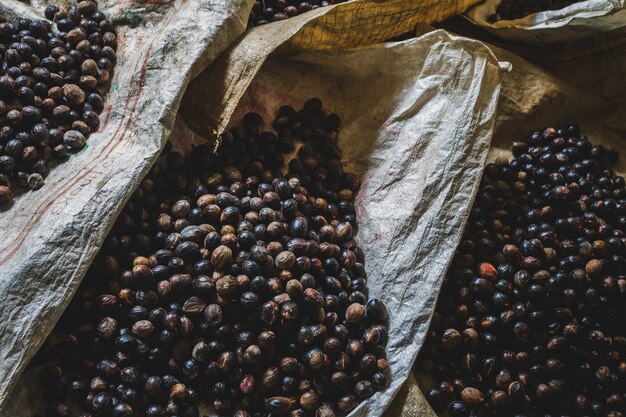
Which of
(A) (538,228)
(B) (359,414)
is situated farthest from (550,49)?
(B) (359,414)

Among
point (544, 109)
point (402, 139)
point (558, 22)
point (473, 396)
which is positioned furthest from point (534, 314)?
point (558, 22)

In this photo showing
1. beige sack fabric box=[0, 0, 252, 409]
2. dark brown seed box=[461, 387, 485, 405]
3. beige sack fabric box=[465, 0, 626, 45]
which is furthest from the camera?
beige sack fabric box=[465, 0, 626, 45]

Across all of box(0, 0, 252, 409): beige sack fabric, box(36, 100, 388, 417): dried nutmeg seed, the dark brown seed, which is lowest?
the dark brown seed

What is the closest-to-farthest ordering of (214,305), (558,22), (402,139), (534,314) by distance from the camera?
(214,305) → (534,314) → (402,139) → (558,22)

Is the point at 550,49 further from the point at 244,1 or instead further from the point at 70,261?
the point at 70,261

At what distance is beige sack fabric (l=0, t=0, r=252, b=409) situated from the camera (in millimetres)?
1304

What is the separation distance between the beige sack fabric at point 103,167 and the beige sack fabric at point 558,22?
0.96 metres

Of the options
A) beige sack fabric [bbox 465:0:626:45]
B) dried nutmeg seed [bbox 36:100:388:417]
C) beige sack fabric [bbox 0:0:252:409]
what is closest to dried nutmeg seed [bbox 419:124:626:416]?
dried nutmeg seed [bbox 36:100:388:417]

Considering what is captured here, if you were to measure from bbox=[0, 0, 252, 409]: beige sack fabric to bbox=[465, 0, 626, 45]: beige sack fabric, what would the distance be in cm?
96

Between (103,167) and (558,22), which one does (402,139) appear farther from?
(103,167)

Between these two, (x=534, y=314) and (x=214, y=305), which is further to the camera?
(x=534, y=314)

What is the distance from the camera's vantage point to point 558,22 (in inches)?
78.0

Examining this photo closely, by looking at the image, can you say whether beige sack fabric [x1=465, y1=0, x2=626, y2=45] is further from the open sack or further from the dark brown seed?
the dark brown seed

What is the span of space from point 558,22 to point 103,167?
162cm
